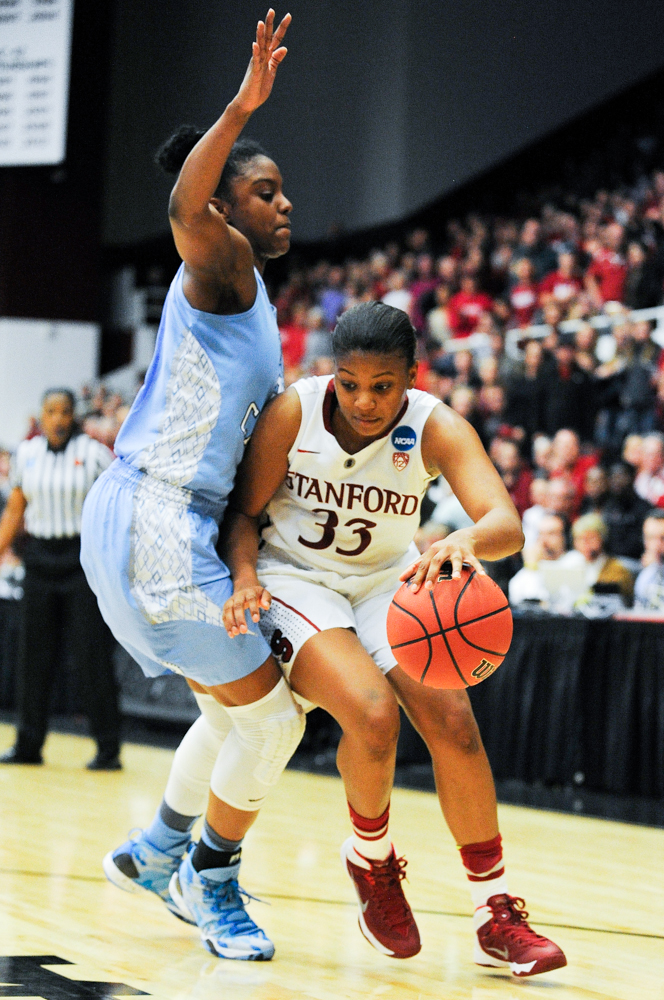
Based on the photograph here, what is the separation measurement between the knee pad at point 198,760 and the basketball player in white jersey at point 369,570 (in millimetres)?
342

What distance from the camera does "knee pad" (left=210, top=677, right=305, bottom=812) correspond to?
2918 millimetres

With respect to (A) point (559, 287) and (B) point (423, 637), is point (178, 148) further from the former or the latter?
(A) point (559, 287)

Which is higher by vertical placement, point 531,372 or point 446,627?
point 531,372

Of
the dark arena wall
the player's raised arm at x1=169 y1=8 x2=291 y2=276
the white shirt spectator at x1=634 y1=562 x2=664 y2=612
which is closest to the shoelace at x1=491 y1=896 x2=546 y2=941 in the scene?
the player's raised arm at x1=169 y1=8 x2=291 y2=276

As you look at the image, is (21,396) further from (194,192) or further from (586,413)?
(194,192)

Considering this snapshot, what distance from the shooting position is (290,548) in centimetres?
311

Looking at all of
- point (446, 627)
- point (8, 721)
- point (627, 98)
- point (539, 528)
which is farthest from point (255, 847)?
point (627, 98)

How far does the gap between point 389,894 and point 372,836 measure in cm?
14

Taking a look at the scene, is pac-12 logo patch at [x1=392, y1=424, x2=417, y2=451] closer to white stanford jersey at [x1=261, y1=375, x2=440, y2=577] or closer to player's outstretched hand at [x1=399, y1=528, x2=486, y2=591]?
white stanford jersey at [x1=261, y1=375, x2=440, y2=577]

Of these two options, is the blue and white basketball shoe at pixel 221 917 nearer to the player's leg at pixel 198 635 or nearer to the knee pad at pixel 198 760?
the player's leg at pixel 198 635

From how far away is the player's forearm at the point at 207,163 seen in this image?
8.70 feet

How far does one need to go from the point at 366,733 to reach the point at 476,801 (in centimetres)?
36

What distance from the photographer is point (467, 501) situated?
9.39 feet

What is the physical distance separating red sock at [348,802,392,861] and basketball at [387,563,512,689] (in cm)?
44
